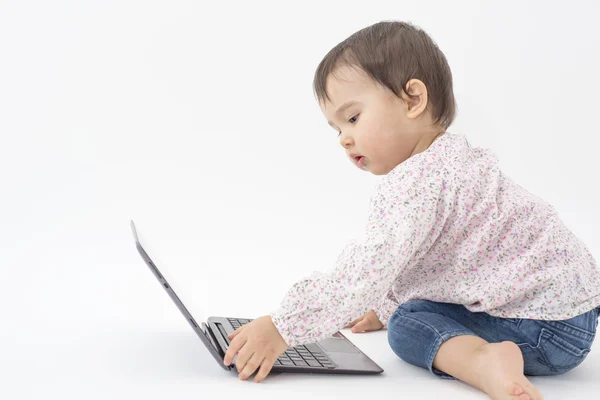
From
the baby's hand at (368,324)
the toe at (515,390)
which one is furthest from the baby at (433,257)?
the baby's hand at (368,324)

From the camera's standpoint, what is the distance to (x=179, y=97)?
2982 millimetres

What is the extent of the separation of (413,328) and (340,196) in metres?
1.54

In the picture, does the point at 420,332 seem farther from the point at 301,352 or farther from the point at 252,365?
the point at 252,365

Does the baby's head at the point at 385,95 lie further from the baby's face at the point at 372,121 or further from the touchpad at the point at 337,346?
the touchpad at the point at 337,346

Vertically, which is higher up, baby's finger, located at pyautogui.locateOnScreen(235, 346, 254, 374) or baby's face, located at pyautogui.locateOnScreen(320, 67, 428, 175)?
baby's face, located at pyautogui.locateOnScreen(320, 67, 428, 175)

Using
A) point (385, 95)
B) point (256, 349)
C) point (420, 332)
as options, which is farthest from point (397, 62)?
point (256, 349)

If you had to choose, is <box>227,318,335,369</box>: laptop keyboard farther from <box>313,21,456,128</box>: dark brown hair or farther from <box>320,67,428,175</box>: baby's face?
<box>313,21,456,128</box>: dark brown hair

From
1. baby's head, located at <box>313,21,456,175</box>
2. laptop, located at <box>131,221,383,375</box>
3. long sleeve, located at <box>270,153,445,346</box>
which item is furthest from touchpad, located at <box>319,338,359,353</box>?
baby's head, located at <box>313,21,456,175</box>

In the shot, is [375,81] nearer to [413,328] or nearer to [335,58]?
[335,58]

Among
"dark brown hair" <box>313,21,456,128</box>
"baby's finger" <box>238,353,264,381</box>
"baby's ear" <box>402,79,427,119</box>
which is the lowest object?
"baby's finger" <box>238,353,264,381</box>

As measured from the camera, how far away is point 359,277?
1.16 meters

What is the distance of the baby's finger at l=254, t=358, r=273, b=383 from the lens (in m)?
1.14

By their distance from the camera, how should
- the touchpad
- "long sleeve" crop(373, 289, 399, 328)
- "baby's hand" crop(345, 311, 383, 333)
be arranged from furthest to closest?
1. "baby's hand" crop(345, 311, 383, 333)
2. "long sleeve" crop(373, 289, 399, 328)
3. the touchpad

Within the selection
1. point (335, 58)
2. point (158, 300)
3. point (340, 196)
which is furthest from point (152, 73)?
point (335, 58)
